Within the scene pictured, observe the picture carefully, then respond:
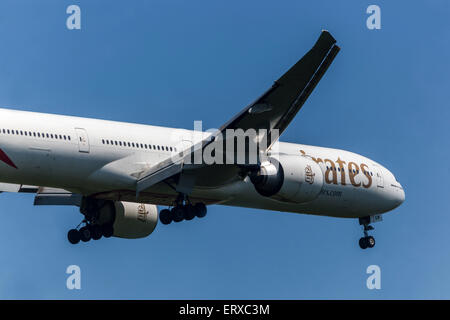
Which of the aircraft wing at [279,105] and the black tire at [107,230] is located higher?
the aircraft wing at [279,105]

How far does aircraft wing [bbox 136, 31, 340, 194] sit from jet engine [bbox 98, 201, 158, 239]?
4.54m

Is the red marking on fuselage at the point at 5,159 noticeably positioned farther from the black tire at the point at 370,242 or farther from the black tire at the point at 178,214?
the black tire at the point at 370,242

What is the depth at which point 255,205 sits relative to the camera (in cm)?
3544

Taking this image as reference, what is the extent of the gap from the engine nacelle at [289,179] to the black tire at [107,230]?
19.9ft

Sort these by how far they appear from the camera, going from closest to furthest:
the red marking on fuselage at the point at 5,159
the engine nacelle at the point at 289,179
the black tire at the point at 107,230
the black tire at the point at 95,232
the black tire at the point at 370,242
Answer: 1. the red marking on fuselage at the point at 5,159
2. the engine nacelle at the point at 289,179
3. the black tire at the point at 95,232
4. the black tire at the point at 107,230
5. the black tire at the point at 370,242

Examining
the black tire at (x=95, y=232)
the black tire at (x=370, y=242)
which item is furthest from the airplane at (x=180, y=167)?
the black tire at (x=370, y=242)

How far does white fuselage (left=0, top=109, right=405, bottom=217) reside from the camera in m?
30.1

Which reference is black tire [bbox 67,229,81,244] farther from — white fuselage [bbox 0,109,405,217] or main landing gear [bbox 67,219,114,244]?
white fuselage [bbox 0,109,405,217]

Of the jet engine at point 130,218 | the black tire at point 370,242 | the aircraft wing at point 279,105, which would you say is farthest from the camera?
the black tire at point 370,242

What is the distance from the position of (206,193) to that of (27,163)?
20.8ft

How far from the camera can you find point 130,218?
120 ft

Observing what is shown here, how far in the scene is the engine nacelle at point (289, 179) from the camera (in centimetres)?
3212

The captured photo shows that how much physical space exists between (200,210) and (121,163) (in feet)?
9.26
